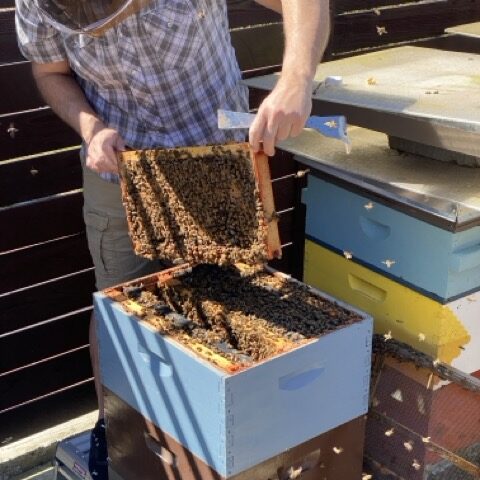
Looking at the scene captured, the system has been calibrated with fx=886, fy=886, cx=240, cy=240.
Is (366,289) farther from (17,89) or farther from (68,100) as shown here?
(17,89)

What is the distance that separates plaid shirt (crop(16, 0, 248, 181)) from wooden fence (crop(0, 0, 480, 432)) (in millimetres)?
411

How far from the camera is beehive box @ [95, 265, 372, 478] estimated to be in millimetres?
1647

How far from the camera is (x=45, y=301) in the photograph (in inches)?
100

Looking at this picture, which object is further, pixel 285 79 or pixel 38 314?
pixel 38 314

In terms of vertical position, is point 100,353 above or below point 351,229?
below

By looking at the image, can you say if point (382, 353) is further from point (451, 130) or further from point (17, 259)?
point (17, 259)

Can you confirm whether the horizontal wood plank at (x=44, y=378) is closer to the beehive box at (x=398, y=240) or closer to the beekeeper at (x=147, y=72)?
the beekeeper at (x=147, y=72)

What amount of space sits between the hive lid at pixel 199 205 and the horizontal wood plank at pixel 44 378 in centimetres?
98

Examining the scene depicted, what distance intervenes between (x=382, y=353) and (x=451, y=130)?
21.2 inches

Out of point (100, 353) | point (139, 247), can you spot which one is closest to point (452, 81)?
point (139, 247)

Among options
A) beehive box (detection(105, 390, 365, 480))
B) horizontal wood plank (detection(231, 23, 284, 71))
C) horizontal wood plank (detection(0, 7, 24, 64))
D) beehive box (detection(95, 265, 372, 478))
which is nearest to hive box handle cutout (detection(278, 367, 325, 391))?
beehive box (detection(95, 265, 372, 478))

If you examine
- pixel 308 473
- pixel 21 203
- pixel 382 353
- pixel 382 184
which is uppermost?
pixel 382 184

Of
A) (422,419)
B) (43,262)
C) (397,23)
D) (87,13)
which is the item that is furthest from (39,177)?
(397,23)

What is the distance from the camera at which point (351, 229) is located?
2.02 metres
